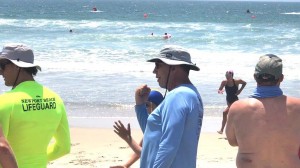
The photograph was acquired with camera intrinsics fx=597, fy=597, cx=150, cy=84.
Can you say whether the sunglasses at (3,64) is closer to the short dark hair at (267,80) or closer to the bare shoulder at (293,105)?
the short dark hair at (267,80)

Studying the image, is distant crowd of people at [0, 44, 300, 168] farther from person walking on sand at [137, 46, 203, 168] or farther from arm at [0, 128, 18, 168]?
arm at [0, 128, 18, 168]

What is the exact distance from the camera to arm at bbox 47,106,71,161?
3385 mm

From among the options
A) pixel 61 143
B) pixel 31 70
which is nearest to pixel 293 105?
pixel 61 143

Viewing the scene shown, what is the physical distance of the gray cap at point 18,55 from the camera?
3.21m

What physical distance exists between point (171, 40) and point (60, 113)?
102 feet

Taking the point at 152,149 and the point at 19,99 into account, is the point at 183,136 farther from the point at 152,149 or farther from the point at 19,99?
the point at 19,99

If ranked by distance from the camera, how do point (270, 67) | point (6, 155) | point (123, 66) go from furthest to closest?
point (123, 66) < point (270, 67) < point (6, 155)

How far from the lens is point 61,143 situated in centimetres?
341

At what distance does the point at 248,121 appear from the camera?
344 centimetres

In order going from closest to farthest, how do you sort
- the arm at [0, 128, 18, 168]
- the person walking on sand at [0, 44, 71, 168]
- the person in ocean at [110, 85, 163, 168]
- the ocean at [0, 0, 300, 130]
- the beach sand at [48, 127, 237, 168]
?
1. the arm at [0, 128, 18, 168]
2. the person walking on sand at [0, 44, 71, 168]
3. the person in ocean at [110, 85, 163, 168]
4. the beach sand at [48, 127, 237, 168]
5. the ocean at [0, 0, 300, 130]

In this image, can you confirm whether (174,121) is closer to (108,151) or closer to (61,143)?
(61,143)

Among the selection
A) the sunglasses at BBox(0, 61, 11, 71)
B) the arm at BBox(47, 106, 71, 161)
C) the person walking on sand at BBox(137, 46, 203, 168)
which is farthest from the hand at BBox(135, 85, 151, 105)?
the sunglasses at BBox(0, 61, 11, 71)

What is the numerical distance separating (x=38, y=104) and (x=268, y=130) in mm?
1302

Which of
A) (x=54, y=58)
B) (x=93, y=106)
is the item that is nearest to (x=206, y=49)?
(x=54, y=58)
